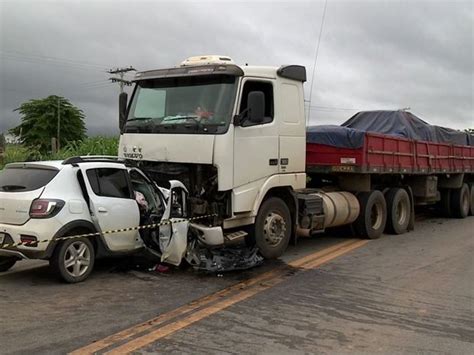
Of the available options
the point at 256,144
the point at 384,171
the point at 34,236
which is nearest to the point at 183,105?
the point at 256,144

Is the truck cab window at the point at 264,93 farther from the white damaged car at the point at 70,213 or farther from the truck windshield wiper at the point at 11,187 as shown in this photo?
the truck windshield wiper at the point at 11,187

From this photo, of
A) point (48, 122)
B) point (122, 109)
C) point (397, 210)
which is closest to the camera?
point (122, 109)

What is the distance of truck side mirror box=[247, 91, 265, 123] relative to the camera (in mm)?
7711

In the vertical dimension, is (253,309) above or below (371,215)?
below

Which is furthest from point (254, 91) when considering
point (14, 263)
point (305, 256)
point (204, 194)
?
point (14, 263)

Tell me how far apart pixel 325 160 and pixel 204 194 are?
3.90m

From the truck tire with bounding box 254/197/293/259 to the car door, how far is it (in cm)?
189

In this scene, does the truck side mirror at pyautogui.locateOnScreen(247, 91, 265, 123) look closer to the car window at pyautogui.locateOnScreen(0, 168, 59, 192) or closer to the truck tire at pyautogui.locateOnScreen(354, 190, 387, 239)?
the car window at pyautogui.locateOnScreen(0, 168, 59, 192)

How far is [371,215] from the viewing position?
11.7 metres

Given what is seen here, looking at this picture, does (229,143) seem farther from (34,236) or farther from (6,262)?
(6,262)

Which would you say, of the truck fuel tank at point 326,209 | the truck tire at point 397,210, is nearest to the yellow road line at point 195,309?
the truck fuel tank at point 326,209

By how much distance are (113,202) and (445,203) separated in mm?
12240

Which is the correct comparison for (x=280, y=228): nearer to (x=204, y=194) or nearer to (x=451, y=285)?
(x=204, y=194)

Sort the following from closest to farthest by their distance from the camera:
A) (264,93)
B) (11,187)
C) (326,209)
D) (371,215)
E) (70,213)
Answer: (70,213) → (11,187) → (264,93) → (326,209) → (371,215)
